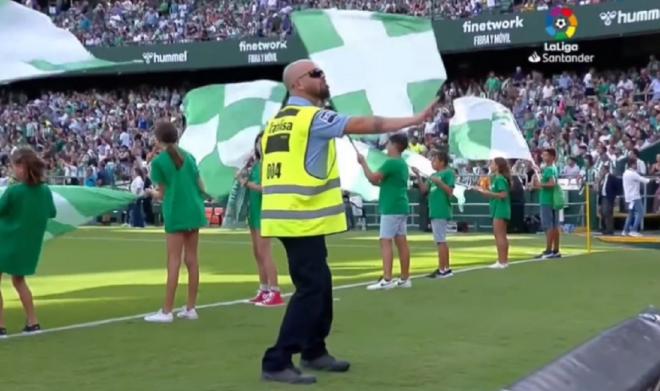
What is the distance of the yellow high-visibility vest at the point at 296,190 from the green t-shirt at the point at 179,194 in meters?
2.80

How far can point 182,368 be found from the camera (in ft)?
25.5

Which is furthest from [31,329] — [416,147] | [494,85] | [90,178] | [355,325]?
[90,178]

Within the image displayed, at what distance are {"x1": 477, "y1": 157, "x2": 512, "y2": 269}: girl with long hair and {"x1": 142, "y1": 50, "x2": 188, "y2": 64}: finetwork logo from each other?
2782 centimetres

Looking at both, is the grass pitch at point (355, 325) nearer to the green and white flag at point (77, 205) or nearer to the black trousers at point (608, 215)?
the green and white flag at point (77, 205)

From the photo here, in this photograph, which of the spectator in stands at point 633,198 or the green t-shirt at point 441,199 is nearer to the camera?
the green t-shirt at point 441,199

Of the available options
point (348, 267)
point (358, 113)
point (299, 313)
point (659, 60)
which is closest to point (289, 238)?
point (299, 313)

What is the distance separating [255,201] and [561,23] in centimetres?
2276

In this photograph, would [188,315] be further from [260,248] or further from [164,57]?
[164,57]

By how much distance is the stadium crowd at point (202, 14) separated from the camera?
35812 millimetres

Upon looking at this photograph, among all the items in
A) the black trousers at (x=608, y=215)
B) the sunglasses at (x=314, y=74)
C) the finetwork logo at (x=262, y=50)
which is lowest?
the black trousers at (x=608, y=215)

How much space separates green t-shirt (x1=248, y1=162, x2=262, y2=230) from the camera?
11.1 metres

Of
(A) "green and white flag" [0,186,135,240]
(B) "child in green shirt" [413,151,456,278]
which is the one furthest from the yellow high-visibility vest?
(B) "child in green shirt" [413,151,456,278]

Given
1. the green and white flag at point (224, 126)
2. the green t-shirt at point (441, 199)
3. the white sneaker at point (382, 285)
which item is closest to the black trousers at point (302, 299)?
the white sneaker at point (382, 285)

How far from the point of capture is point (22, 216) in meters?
9.34
